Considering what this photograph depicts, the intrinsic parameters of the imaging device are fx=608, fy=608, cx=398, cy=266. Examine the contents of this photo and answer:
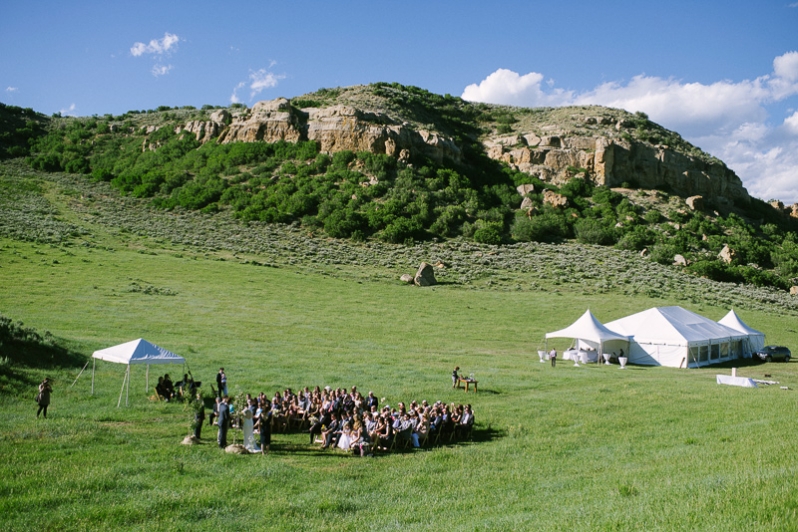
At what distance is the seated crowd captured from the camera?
1505 centimetres

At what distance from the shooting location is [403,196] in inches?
2931

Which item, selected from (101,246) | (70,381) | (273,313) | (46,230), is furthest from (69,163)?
(70,381)

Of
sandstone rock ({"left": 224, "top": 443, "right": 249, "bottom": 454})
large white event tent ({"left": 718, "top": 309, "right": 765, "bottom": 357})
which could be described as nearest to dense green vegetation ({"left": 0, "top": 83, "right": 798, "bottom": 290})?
large white event tent ({"left": 718, "top": 309, "right": 765, "bottom": 357})

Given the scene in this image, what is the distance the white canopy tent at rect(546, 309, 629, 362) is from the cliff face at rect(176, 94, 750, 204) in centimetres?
5376

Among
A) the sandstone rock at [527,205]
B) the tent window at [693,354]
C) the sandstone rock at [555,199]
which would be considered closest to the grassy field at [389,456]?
the tent window at [693,354]

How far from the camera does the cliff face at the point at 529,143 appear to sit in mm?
84375

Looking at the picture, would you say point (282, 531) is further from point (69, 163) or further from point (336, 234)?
point (69, 163)

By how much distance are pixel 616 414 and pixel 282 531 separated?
12754 millimetres

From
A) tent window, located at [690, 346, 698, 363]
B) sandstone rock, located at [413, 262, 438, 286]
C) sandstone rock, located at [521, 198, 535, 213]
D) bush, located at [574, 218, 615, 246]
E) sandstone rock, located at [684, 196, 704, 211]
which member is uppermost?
sandstone rock, located at [684, 196, 704, 211]

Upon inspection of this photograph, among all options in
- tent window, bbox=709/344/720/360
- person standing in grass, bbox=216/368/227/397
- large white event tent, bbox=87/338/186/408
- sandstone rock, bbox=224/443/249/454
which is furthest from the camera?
tent window, bbox=709/344/720/360

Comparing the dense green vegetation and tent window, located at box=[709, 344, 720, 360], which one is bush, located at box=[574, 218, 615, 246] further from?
tent window, located at box=[709, 344, 720, 360]

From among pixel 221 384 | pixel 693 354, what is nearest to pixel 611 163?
pixel 693 354

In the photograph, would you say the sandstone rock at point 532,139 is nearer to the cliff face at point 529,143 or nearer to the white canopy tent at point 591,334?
the cliff face at point 529,143

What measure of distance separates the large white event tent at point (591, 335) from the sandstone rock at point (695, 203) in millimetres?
63359
